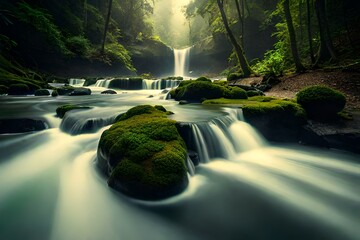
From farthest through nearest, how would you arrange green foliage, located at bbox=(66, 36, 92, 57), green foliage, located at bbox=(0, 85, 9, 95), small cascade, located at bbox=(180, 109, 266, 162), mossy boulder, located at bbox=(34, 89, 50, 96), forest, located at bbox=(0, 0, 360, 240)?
green foliage, located at bbox=(66, 36, 92, 57) → mossy boulder, located at bbox=(34, 89, 50, 96) → green foliage, located at bbox=(0, 85, 9, 95) → small cascade, located at bbox=(180, 109, 266, 162) → forest, located at bbox=(0, 0, 360, 240)

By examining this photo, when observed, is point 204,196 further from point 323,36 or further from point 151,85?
point 151,85

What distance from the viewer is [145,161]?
4078 mm

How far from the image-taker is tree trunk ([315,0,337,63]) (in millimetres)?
13430

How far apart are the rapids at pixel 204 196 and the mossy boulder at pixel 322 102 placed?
1.46 meters

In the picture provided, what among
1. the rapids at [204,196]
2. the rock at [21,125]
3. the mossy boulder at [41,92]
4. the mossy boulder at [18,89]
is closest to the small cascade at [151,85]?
the mossy boulder at [41,92]

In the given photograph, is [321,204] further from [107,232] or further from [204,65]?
[204,65]

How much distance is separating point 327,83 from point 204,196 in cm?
1053

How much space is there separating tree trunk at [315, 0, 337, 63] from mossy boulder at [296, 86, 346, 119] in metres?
7.77

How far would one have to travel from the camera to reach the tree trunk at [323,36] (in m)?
13.4

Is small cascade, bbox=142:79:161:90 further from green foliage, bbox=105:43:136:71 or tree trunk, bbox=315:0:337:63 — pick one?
tree trunk, bbox=315:0:337:63

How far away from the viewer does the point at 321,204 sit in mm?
3918

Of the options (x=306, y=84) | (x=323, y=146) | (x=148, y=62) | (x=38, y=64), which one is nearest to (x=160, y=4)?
(x=148, y=62)

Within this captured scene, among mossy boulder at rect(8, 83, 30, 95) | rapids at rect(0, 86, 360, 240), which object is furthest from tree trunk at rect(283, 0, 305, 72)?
mossy boulder at rect(8, 83, 30, 95)

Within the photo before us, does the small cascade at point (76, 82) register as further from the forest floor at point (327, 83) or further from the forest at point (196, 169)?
the forest floor at point (327, 83)
